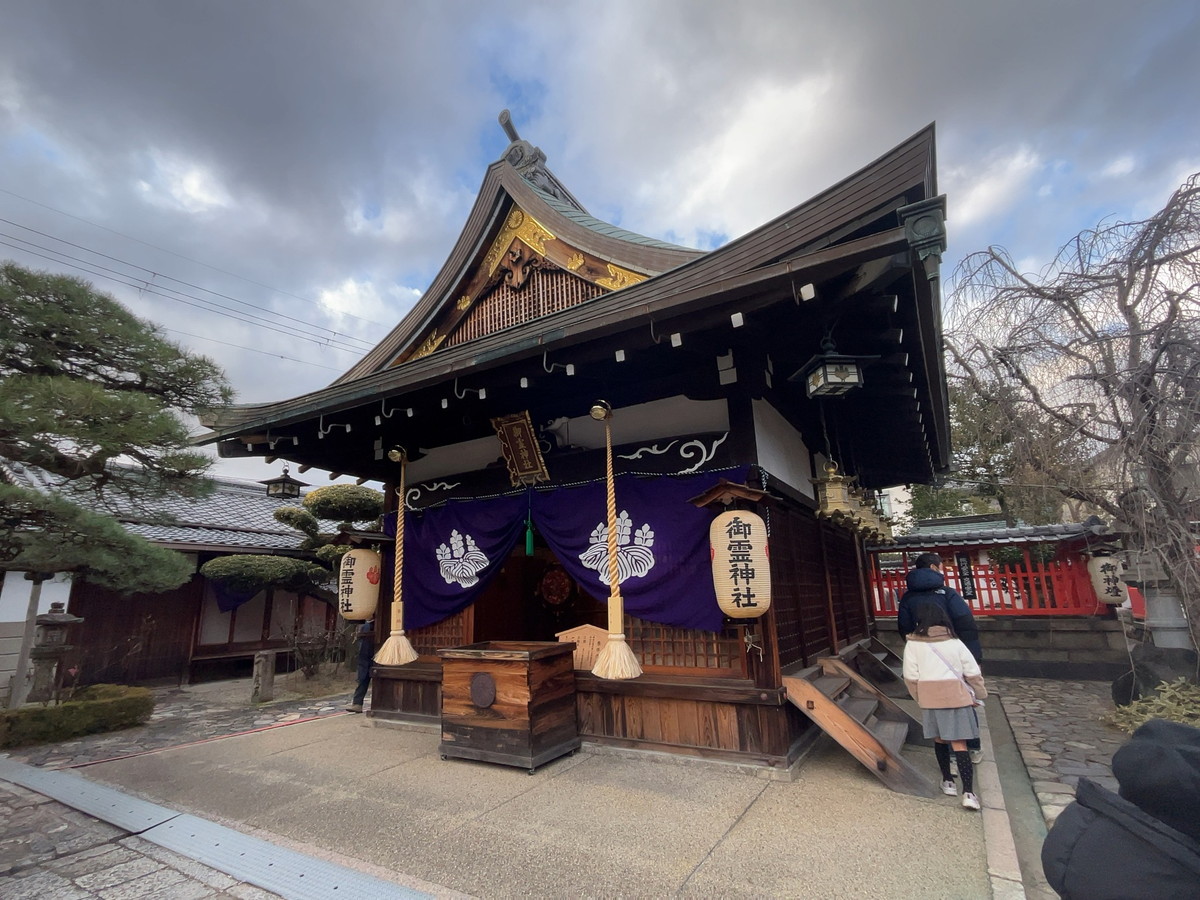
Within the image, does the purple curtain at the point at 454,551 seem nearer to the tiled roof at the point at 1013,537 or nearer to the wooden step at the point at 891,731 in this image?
the wooden step at the point at 891,731


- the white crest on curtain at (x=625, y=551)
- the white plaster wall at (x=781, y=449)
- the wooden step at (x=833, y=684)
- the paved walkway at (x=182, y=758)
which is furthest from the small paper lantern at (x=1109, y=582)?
the white crest on curtain at (x=625, y=551)

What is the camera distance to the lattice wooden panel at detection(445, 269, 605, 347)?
762 centimetres

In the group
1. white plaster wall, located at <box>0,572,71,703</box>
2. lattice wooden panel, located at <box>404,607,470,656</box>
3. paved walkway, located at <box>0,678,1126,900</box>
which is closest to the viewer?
paved walkway, located at <box>0,678,1126,900</box>

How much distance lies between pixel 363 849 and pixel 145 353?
5.54 m

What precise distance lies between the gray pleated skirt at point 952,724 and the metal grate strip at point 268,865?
3.62m

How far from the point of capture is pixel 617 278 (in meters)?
7.21

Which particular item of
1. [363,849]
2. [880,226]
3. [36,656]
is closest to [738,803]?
[363,849]

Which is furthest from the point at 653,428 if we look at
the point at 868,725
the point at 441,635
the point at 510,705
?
the point at 441,635

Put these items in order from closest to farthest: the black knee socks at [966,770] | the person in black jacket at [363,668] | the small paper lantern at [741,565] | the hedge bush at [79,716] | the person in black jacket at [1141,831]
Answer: the person in black jacket at [1141,831]
the black knee socks at [966,770]
the small paper lantern at [741,565]
the hedge bush at [79,716]
the person in black jacket at [363,668]

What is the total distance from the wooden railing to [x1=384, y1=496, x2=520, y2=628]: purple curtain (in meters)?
8.81

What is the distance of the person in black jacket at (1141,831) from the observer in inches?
57.7

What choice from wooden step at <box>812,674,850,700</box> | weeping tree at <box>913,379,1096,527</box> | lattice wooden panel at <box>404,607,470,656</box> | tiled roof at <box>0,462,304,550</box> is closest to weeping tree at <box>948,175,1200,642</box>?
weeping tree at <box>913,379,1096,527</box>

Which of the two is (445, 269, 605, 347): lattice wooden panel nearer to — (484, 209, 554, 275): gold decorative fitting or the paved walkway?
(484, 209, 554, 275): gold decorative fitting

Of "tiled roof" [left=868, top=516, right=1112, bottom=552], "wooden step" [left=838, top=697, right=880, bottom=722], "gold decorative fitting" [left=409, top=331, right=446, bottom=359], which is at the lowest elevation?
"wooden step" [left=838, top=697, right=880, bottom=722]
